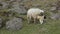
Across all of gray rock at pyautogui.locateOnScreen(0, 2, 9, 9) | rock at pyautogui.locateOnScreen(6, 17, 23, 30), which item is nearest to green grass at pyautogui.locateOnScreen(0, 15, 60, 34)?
rock at pyautogui.locateOnScreen(6, 17, 23, 30)

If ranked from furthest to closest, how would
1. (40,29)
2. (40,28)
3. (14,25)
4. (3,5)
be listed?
(3,5) < (14,25) < (40,28) < (40,29)

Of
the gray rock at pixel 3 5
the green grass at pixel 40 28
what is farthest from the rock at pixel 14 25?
the gray rock at pixel 3 5

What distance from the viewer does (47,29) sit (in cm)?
1548

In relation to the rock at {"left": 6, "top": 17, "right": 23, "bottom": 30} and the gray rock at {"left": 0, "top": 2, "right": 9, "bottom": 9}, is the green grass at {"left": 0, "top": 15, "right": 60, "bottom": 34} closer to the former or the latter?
the rock at {"left": 6, "top": 17, "right": 23, "bottom": 30}

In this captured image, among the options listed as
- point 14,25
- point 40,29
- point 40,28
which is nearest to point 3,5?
point 14,25

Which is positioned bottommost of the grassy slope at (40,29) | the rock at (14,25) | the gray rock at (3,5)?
the grassy slope at (40,29)

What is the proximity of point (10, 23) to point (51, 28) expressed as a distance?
2920mm

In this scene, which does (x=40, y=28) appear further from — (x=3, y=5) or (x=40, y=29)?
(x=3, y=5)

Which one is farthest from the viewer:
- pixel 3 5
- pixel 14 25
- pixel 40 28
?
pixel 3 5

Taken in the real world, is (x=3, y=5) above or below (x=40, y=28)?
above

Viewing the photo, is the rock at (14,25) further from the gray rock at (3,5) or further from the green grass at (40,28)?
the gray rock at (3,5)

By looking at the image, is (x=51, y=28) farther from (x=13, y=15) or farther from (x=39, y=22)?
(x=13, y=15)

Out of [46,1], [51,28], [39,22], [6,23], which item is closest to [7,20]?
[6,23]

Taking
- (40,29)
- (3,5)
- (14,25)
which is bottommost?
(40,29)
